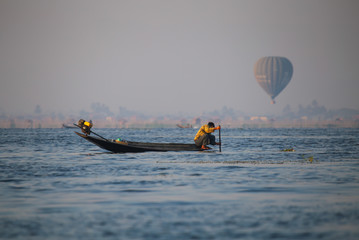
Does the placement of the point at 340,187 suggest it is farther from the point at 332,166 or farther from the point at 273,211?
the point at 332,166

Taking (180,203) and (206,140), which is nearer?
(180,203)

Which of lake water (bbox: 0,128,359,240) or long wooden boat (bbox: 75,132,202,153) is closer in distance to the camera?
lake water (bbox: 0,128,359,240)

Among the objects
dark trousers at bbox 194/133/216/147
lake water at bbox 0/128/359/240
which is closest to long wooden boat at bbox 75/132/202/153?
dark trousers at bbox 194/133/216/147

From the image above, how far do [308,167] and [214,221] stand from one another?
18834 millimetres

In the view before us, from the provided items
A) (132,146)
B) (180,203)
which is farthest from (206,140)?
(180,203)

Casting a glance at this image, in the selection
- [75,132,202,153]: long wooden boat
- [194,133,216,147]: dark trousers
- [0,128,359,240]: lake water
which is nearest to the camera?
[0,128,359,240]: lake water

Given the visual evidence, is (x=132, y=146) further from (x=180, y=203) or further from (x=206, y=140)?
(x=180, y=203)

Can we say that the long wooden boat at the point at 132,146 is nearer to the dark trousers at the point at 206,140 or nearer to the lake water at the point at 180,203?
the dark trousers at the point at 206,140

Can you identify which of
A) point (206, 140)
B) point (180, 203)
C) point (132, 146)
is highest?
point (206, 140)

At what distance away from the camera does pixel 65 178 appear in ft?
89.2

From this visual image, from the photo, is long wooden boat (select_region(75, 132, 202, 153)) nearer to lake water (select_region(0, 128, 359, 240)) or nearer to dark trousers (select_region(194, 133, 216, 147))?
dark trousers (select_region(194, 133, 216, 147))

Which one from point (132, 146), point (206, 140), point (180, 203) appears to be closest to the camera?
point (180, 203)

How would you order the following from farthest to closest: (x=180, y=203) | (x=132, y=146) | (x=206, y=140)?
1. (x=132, y=146)
2. (x=206, y=140)
3. (x=180, y=203)

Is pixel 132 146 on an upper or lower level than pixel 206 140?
lower
